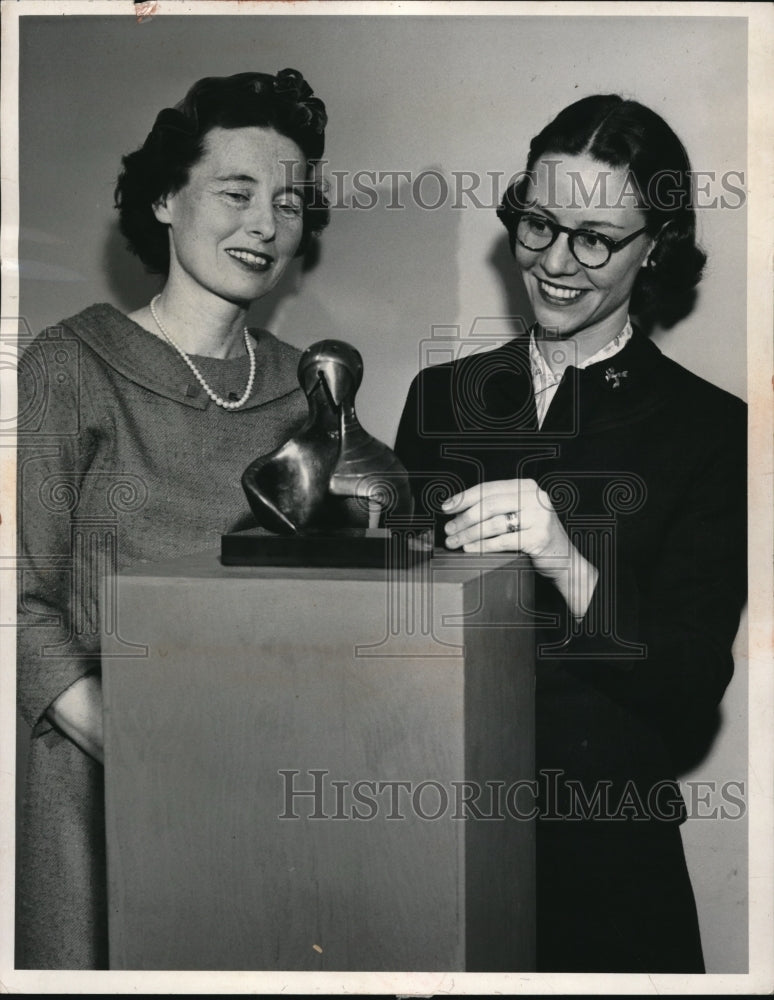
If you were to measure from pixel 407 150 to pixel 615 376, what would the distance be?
1.70 feet

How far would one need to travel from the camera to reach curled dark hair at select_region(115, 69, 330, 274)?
5.87ft

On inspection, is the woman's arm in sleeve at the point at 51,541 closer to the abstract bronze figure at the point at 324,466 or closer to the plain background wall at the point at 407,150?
the plain background wall at the point at 407,150

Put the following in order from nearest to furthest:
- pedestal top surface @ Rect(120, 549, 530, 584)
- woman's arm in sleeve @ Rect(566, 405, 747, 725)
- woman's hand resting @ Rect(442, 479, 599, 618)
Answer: pedestal top surface @ Rect(120, 549, 530, 584) < woman's hand resting @ Rect(442, 479, 599, 618) < woman's arm in sleeve @ Rect(566, 405, 747, 725)

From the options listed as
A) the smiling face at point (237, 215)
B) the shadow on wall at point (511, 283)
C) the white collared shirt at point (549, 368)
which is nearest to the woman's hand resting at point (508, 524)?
the white collared shirt at point (549, 368)

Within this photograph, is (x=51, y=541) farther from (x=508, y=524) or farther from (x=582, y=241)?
(x=582, y=241)

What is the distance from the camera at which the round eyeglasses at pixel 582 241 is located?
177 cm

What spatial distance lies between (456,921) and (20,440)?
3.47 ft

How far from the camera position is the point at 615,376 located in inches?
70.4

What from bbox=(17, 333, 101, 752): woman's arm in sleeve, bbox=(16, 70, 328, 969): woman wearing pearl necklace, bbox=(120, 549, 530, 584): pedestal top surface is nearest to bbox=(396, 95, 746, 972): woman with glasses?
bbox=(120, 549, 530, 584): pedestal top surface

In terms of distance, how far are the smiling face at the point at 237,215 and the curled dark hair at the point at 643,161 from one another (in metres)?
0.38

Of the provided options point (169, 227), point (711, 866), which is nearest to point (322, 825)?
point (711, 866)

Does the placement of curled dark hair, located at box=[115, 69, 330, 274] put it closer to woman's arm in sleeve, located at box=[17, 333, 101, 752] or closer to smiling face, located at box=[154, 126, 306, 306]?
smiling face, located at box=[154, 126, 306, 306]

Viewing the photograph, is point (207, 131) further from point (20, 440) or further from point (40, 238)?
point (20, 440)

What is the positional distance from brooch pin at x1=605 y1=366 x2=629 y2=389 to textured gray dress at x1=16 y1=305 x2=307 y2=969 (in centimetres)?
57
